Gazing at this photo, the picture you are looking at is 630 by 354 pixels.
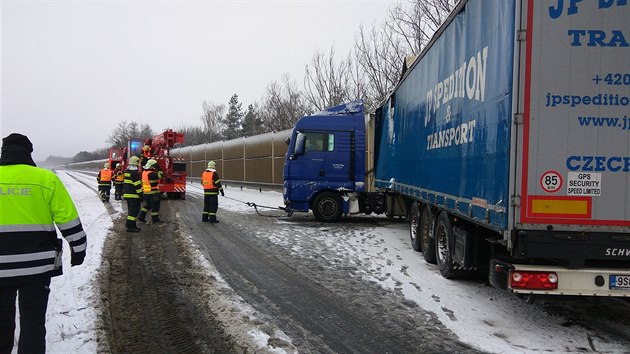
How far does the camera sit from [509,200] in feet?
14.6

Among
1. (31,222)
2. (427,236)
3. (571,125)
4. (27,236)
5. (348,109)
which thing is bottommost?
(427,236)

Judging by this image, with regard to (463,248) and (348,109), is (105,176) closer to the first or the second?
(348,109)

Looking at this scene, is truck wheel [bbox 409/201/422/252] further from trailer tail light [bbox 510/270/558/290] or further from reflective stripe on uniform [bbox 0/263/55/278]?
reflective stripe on uniform [bbox 0/263/55/278]

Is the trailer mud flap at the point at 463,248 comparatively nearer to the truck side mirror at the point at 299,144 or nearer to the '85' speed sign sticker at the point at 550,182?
the '85' speed sign sticker at the point at 550,182

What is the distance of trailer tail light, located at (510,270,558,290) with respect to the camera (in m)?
4.55

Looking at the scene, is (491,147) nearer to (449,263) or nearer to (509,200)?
(509,200)

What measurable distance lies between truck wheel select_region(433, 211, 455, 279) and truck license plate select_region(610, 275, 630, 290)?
245 centimetres

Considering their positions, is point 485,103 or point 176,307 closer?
point 485,103

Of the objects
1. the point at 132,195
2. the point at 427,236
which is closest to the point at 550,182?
the point at 427,236

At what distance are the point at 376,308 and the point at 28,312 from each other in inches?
144

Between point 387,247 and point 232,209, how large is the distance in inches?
345

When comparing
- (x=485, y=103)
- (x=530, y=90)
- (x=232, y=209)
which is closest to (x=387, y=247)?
(x=485, y=103)

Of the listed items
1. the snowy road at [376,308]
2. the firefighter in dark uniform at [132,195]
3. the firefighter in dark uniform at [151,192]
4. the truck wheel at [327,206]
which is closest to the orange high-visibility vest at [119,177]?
the firefighter in dark uniform at [151,192]

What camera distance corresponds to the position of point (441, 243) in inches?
294
